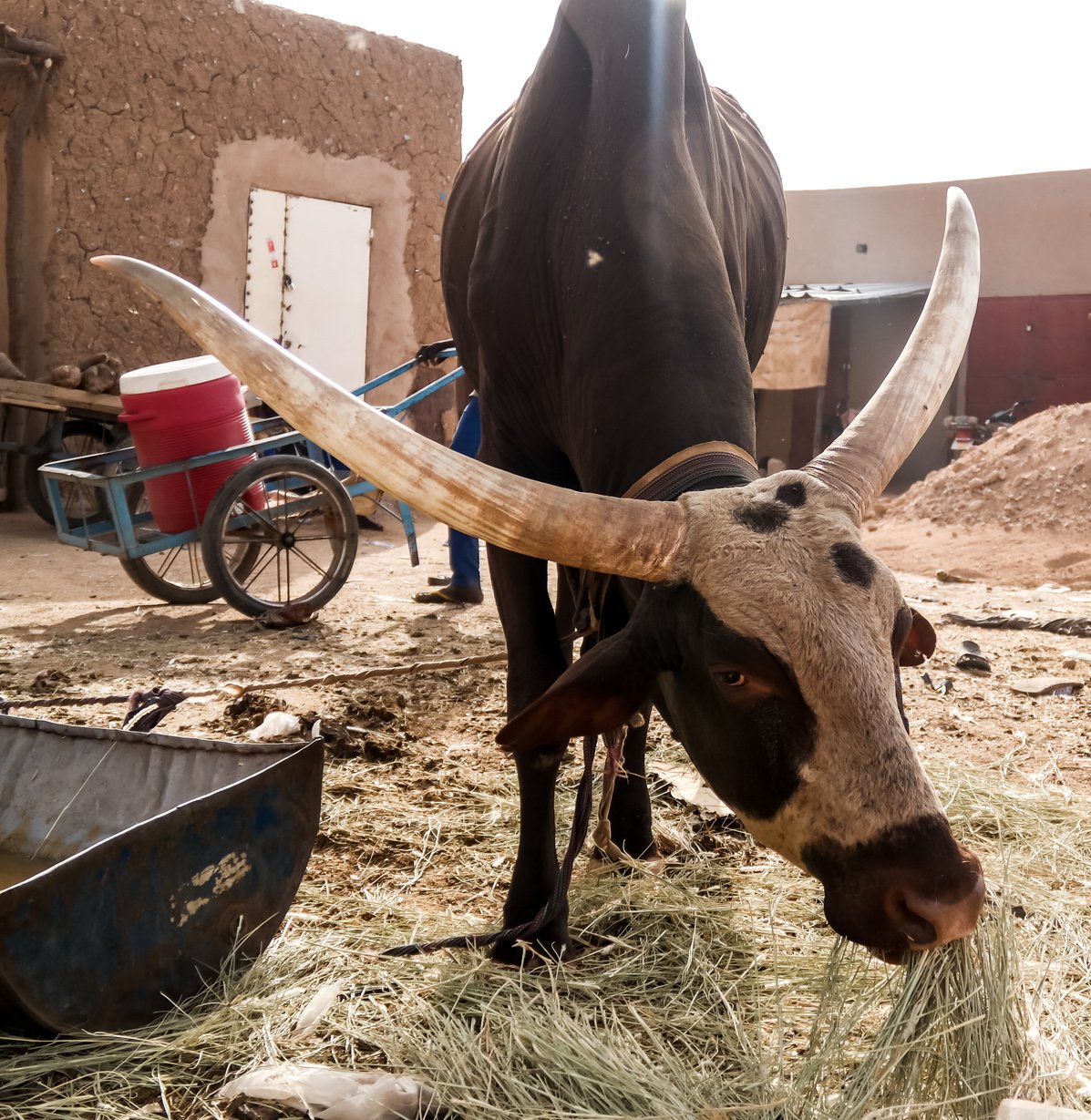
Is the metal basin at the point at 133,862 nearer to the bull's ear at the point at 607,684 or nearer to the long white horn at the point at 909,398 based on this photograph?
the bull's ear at the point at 607,684

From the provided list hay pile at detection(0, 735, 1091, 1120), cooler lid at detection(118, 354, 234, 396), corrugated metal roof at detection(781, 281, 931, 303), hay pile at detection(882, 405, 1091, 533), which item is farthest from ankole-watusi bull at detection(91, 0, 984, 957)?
corrugated metal roof at detection(781, 281, 931, 303)

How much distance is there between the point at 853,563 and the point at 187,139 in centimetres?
775

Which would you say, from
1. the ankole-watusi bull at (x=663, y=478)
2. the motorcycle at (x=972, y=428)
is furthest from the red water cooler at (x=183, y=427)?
the motorcycle at (x=972, y=428)

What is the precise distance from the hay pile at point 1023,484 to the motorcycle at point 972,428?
334 centimetres

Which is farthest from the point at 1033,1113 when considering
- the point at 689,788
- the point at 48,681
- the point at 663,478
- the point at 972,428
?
the point at 972,428

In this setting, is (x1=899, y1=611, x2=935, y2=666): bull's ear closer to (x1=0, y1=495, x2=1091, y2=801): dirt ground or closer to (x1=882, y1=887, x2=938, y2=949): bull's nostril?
(x1=882, y1=887, x2=938, y2=949): bull's nostril

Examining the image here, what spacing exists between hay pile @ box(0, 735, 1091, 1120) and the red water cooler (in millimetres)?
2936

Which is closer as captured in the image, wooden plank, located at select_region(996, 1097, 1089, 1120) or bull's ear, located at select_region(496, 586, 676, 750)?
wooden plank, located at select_region(996, 1097, 1089, 1120)

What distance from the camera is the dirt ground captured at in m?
3.83

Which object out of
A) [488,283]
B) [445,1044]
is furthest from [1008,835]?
[488,283]

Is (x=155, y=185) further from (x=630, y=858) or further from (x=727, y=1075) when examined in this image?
(x=727, y=1075)

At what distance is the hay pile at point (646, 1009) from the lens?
6.03 ft

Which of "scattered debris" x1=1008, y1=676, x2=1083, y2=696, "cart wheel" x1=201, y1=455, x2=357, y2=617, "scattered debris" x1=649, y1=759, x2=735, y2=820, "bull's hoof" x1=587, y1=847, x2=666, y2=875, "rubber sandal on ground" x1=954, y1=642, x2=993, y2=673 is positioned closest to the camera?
"bull's hoof" x1=587, y1=847, x2=666, y2=875

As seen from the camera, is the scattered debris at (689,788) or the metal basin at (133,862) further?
the scattered debris at (689,788)
